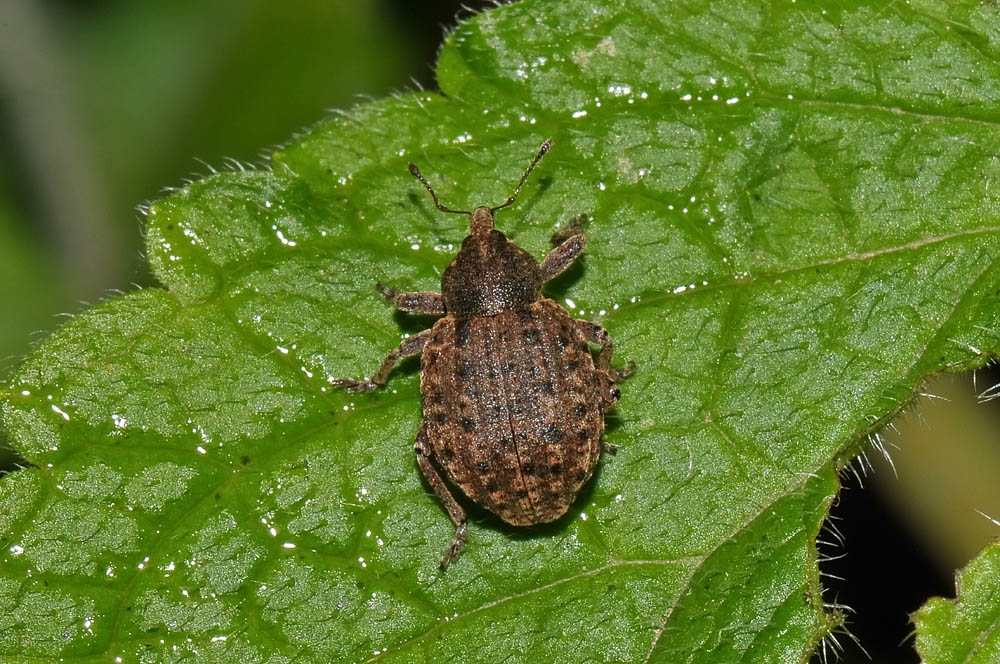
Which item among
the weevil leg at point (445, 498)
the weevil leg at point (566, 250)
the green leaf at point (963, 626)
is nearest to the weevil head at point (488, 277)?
the weevil leg at point (566, 250)

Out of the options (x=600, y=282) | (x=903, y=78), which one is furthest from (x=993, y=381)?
(x=600, y=282)

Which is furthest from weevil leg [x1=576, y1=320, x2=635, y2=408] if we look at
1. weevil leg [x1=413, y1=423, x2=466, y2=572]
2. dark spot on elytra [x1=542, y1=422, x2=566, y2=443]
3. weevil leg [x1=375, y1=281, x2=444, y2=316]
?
weevil leg [x1=413, y1=423, x2=466, y2=572]

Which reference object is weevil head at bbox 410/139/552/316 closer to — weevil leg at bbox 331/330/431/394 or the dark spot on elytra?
weevil leg at bbox 331/330/431/394

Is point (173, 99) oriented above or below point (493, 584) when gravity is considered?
above

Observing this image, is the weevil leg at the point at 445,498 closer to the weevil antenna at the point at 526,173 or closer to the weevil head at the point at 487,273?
the weevil head at the point at 487,273

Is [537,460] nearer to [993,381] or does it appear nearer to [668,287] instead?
[668,287]

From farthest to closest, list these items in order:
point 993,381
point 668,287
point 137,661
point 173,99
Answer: point 173,99, point 993,381, point 668,287, point 137,661
